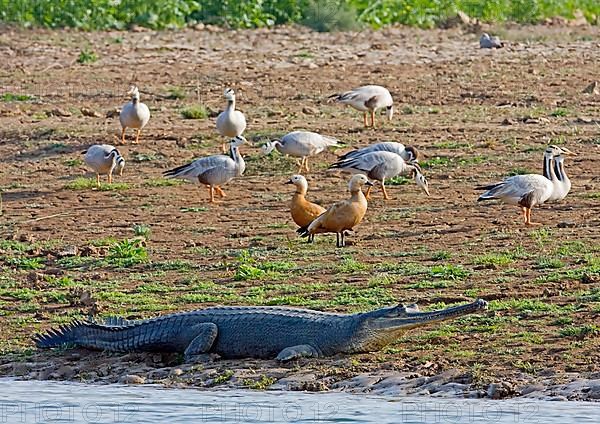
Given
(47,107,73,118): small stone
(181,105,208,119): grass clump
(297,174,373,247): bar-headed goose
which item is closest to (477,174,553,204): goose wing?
(297,174,373,247): bar-headed goose

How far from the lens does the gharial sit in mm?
8688

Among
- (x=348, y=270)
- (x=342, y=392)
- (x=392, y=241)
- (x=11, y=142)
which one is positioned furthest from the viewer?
(x=11, y=142)

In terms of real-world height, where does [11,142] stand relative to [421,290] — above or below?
above

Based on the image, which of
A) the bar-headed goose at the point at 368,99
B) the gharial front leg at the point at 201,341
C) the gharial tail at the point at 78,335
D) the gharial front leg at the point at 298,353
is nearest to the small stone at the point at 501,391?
the gharial front leg at the point at 298,353

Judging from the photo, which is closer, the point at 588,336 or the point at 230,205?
the point at 588,336

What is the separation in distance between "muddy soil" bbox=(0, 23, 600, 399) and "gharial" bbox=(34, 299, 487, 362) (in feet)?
0.31

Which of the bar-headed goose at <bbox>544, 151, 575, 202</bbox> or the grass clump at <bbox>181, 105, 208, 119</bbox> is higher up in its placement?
the grass clump at <bbox>181, 105, 208, 119</bbox>

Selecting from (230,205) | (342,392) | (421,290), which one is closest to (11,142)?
(230,205)

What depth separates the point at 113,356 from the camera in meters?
9.11

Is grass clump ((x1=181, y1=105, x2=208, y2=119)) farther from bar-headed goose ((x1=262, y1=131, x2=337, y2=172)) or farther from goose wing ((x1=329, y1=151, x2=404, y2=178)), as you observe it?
goose wing ((x1=329, y1=151, x2=404, y2=178))

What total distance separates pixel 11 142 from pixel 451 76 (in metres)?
6.84

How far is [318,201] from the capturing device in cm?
1370

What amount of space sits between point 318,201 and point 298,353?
200 inches

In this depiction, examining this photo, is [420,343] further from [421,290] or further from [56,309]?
[56,309]
